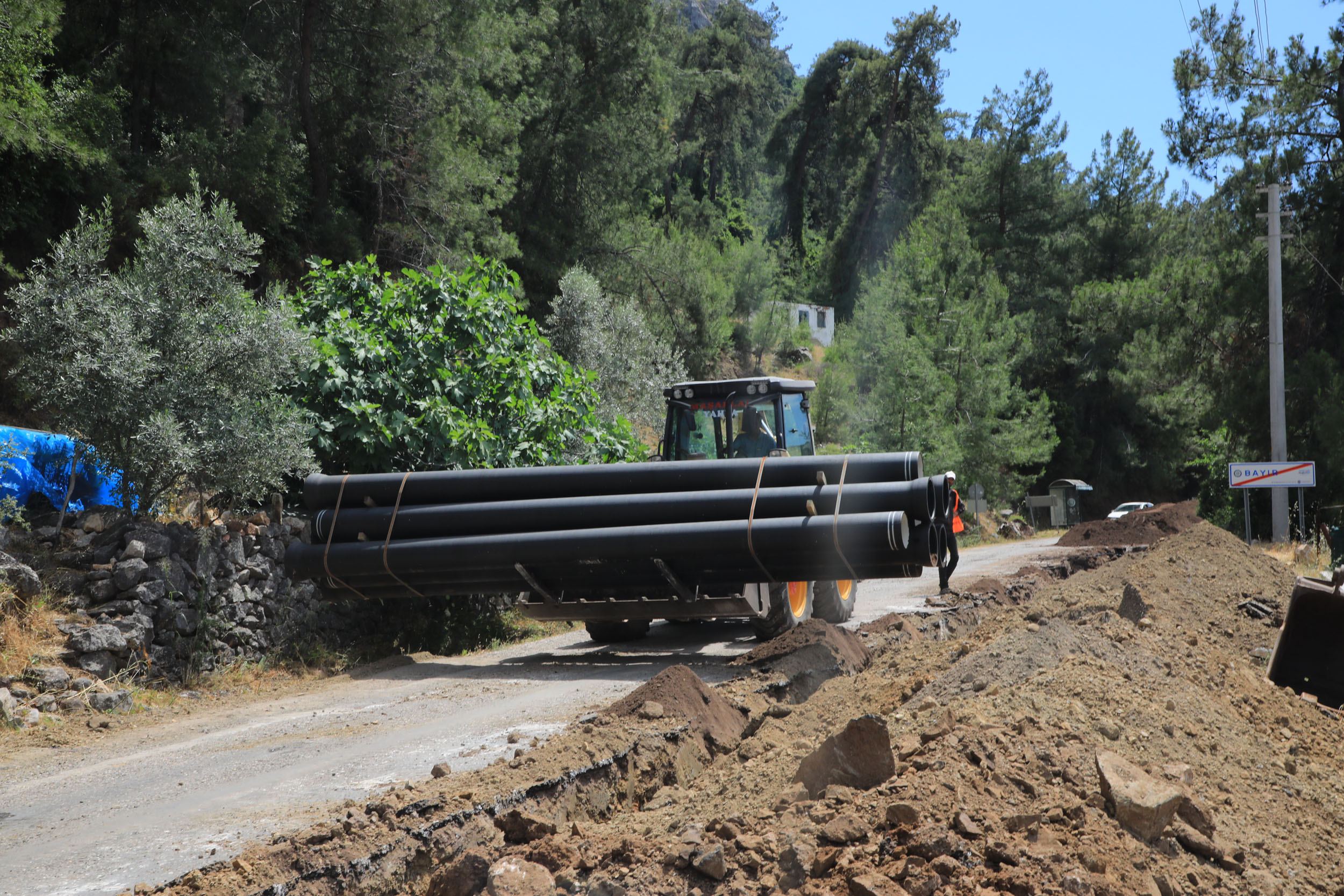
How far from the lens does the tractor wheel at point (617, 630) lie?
11.1 metres

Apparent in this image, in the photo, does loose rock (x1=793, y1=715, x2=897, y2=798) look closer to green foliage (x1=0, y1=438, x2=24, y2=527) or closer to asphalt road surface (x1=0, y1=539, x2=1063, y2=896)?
asphalt road surface (x1=0, y1=539, x2=1063, y2=896)

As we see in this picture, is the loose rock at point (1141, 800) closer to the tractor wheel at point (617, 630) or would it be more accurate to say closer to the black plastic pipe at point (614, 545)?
the black plastic pipe at point (614, 545)

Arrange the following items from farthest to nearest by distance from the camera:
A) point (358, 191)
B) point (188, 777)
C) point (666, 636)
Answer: point (358, 191) < point (666, 636) < point (188, 777)

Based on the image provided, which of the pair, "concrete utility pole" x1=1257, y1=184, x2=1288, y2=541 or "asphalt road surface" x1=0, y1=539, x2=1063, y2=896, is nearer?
"asphalt road surface" x1=0, y1=539, x2=1063, y2=896

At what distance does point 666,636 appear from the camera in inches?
456

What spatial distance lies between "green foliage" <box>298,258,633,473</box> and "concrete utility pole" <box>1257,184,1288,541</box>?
1676cm

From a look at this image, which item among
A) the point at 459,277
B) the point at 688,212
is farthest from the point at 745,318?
the point at 459,277

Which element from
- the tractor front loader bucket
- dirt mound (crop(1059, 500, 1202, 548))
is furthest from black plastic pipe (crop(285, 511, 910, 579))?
dirt mound (crop(1059, 500, 1202, 548))

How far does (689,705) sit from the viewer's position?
6.36 meters

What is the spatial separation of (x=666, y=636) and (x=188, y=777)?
20.3 ft

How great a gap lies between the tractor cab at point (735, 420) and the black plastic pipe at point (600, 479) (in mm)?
1336

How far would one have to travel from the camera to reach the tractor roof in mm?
10672

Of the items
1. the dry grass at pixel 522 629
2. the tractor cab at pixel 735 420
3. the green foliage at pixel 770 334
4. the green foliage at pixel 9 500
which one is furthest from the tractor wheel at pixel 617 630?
the green foliage at pixel 770 334

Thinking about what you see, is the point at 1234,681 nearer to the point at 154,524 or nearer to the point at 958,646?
the point at 958,646
